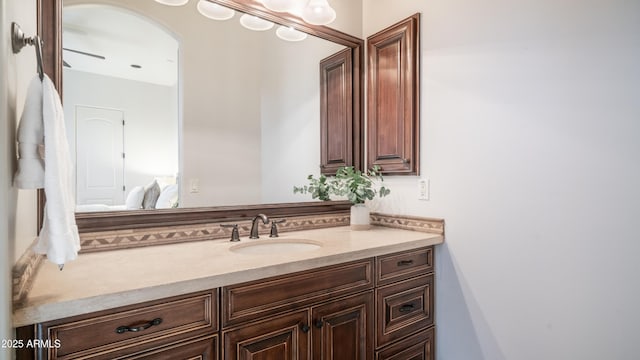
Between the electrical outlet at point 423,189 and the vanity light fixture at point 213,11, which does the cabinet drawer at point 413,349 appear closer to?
the electrical outlet at point 423,189

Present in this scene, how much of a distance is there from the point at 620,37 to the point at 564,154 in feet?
1.49

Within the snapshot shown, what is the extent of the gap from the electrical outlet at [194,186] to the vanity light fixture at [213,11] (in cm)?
86

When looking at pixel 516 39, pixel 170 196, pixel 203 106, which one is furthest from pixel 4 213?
pixel 516 39

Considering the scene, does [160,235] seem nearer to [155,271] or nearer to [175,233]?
[175,233]

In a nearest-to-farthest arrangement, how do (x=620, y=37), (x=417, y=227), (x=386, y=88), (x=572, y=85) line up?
(x=620, y=37)
(x=572, y=85)
(x=417, y=227)
(x=386, y=88)

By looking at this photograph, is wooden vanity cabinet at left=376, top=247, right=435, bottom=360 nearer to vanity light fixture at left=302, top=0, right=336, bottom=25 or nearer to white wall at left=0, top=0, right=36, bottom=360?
white wall at left=0, top=0, right=36, bottom=360

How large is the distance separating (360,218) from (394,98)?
776mm

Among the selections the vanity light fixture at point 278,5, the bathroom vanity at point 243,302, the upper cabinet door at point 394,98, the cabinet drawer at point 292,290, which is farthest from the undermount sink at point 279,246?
the vanity light fixture at point 278,5

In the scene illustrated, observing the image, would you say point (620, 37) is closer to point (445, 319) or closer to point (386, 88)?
point (386, 88)

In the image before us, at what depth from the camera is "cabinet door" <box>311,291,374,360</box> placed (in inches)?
49.3

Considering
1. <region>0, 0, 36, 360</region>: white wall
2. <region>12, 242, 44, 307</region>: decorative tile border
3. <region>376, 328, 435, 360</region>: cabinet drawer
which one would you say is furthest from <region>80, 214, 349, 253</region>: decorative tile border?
<region>376, 328, 435, 360</region>: cabinet drawer

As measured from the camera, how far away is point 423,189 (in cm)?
184

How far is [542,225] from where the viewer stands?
137 centimetres

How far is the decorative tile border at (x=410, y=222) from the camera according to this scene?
1760mm
